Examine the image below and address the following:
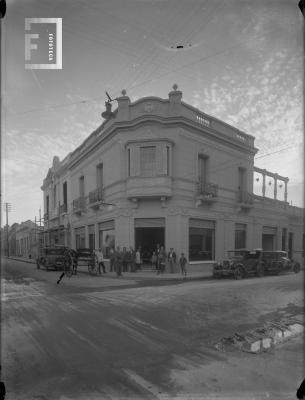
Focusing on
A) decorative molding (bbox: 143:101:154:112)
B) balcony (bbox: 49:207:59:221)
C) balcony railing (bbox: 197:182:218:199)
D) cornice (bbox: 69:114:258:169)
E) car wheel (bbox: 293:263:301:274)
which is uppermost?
decorative molding (bbox: 143:101:154:112)

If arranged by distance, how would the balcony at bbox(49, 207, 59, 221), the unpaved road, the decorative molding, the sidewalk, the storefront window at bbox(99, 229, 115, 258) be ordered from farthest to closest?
1. the balcony at bbox(49, 207, 59, 221)
2. the storefront window at bbox(99, 229, 115, 258)
3. the sidewalk
4. the unpaved road
5. the decorative molding

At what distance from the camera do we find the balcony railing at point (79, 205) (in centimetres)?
305

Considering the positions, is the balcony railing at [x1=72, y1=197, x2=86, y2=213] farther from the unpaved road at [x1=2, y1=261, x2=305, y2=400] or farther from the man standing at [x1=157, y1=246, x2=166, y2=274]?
the man standing at [x1=157, y1=246, x2=166, y2=274]

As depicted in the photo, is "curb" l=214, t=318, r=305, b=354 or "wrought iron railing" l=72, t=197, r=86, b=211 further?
"curb" l=214, t=318, r=305, b=354

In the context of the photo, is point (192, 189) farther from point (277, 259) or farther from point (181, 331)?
point (181, 331)

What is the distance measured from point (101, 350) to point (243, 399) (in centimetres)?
196

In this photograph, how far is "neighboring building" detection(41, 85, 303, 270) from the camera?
8.09 ft

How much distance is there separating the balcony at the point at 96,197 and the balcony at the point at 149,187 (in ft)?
0.99

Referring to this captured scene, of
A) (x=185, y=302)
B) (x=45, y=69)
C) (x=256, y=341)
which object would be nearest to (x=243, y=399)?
(x=256, y=341)

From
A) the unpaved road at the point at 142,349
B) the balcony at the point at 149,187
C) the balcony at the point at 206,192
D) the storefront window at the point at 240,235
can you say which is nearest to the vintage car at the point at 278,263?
the unpaved road at the point at 142,349

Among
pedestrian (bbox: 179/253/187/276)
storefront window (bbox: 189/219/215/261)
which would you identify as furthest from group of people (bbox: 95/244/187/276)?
storefront window (bbox: 189/219/215/261)

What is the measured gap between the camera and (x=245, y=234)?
9.94 ft

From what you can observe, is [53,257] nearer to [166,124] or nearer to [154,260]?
[154,260]

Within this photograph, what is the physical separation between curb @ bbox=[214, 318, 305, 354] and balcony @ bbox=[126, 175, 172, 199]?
2.48 meters
